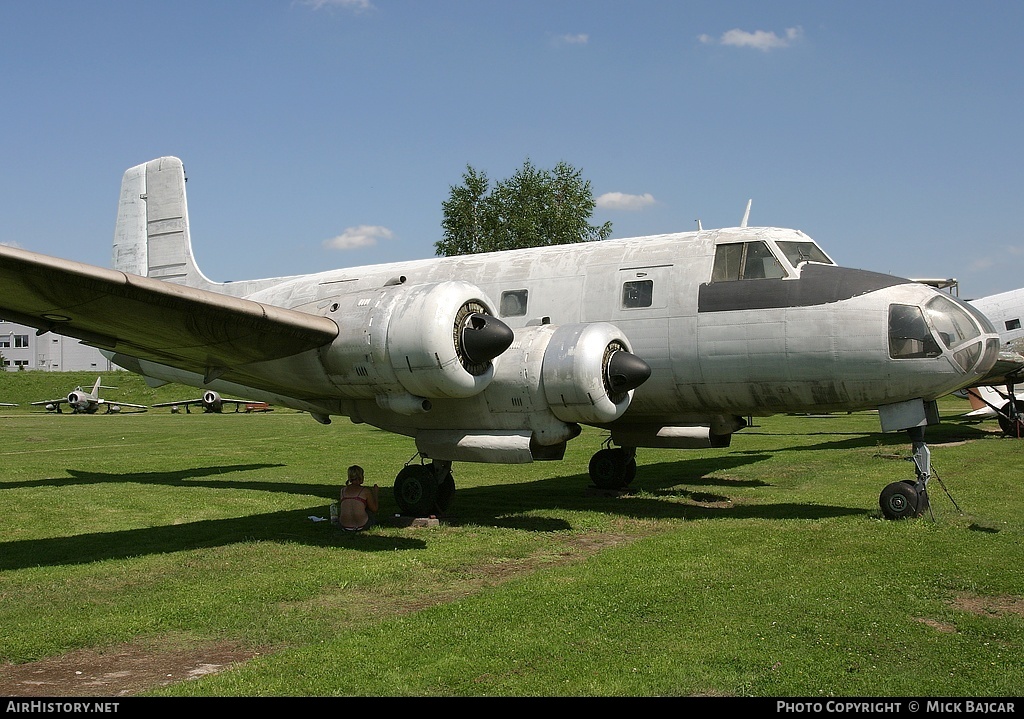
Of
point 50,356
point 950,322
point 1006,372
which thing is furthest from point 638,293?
point 50,356

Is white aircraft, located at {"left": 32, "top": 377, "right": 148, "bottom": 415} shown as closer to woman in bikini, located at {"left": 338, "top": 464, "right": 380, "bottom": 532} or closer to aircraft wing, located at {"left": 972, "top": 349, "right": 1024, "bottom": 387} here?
aircraft wing, located at {"left": 972, "top": 349, "right": 1024, "bottom": 387}

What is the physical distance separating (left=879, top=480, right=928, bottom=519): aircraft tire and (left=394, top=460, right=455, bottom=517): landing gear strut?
5.68 m

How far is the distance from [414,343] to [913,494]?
635 centimetres

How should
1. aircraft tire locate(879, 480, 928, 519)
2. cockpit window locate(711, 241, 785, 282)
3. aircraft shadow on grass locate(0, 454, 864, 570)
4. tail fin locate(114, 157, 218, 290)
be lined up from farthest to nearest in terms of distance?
tail fin locate(114, 157, 218, 290), cockpit window locate(711, 241, 785, 282), aircraft tire locate(879, 480, 928, 519), aircraft shadow on grass locate(0, 454, 864, 570)

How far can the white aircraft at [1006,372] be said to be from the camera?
25625 mm

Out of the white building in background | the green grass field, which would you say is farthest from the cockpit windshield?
the white building in background

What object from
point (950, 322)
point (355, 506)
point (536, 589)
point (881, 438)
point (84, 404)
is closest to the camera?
point (536, 589)

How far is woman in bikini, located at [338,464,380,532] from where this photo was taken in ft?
36.0

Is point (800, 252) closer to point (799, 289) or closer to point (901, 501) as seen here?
point (799, 289)

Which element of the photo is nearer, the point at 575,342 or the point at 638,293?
the point at 575,342

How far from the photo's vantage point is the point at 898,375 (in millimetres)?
10648

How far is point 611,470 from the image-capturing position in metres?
14.8

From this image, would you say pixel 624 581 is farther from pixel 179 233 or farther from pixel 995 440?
pixel 995 440

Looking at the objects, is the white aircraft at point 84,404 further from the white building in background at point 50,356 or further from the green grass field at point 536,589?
the white building in background at point 50,356
